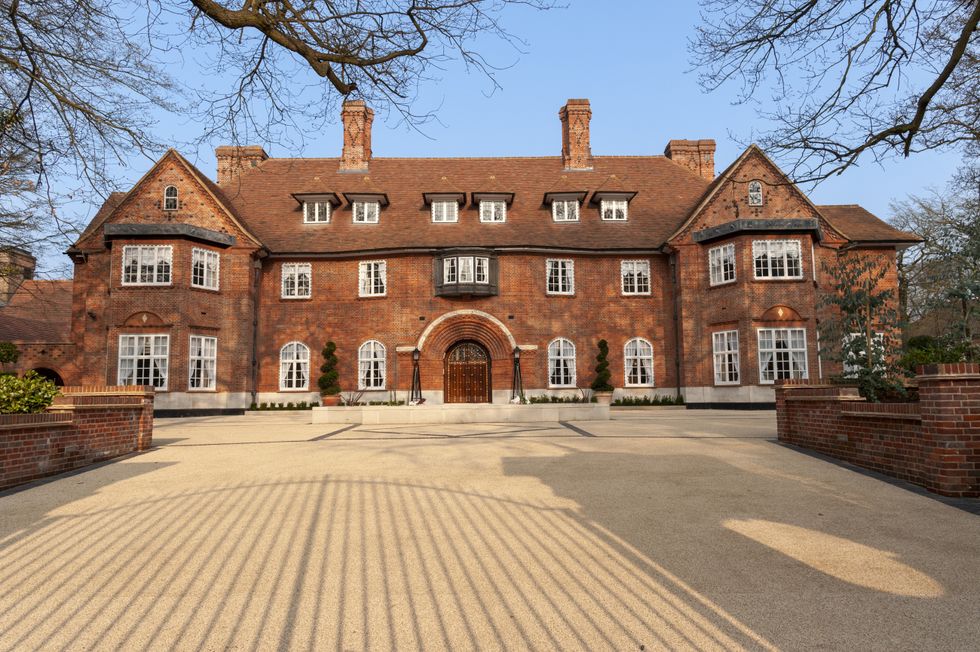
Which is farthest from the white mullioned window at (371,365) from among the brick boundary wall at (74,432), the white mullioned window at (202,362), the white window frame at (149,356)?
the brick boundary wall at (74,432)

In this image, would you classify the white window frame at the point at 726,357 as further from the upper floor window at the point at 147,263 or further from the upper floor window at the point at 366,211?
the upper floor window at the point at 147,263

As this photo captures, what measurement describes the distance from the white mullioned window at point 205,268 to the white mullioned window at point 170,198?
2439 millimetres

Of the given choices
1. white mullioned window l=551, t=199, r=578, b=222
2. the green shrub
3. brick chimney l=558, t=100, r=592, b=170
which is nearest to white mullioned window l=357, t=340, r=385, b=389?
white mullioned window l=551, t=199, r=578, b=222

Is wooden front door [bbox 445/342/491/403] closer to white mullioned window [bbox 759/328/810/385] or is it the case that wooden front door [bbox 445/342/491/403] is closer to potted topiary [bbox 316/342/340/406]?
potted topiary [bbox 316/342/340/406]

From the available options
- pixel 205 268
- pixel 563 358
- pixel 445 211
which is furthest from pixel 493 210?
pixel 205 268

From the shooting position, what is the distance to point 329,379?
24125 mm

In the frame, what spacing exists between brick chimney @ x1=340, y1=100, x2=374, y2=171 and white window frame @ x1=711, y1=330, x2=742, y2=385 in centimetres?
1904

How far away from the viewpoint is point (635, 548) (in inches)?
198

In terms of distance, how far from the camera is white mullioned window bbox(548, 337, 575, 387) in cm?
2612

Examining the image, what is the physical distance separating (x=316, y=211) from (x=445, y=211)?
19.8 feet

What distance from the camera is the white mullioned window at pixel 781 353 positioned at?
23.7m

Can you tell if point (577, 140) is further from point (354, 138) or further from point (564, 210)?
point (354, 138)

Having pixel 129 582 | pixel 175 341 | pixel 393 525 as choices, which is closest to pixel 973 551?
pixel 393 525

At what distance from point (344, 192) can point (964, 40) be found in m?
24.4
